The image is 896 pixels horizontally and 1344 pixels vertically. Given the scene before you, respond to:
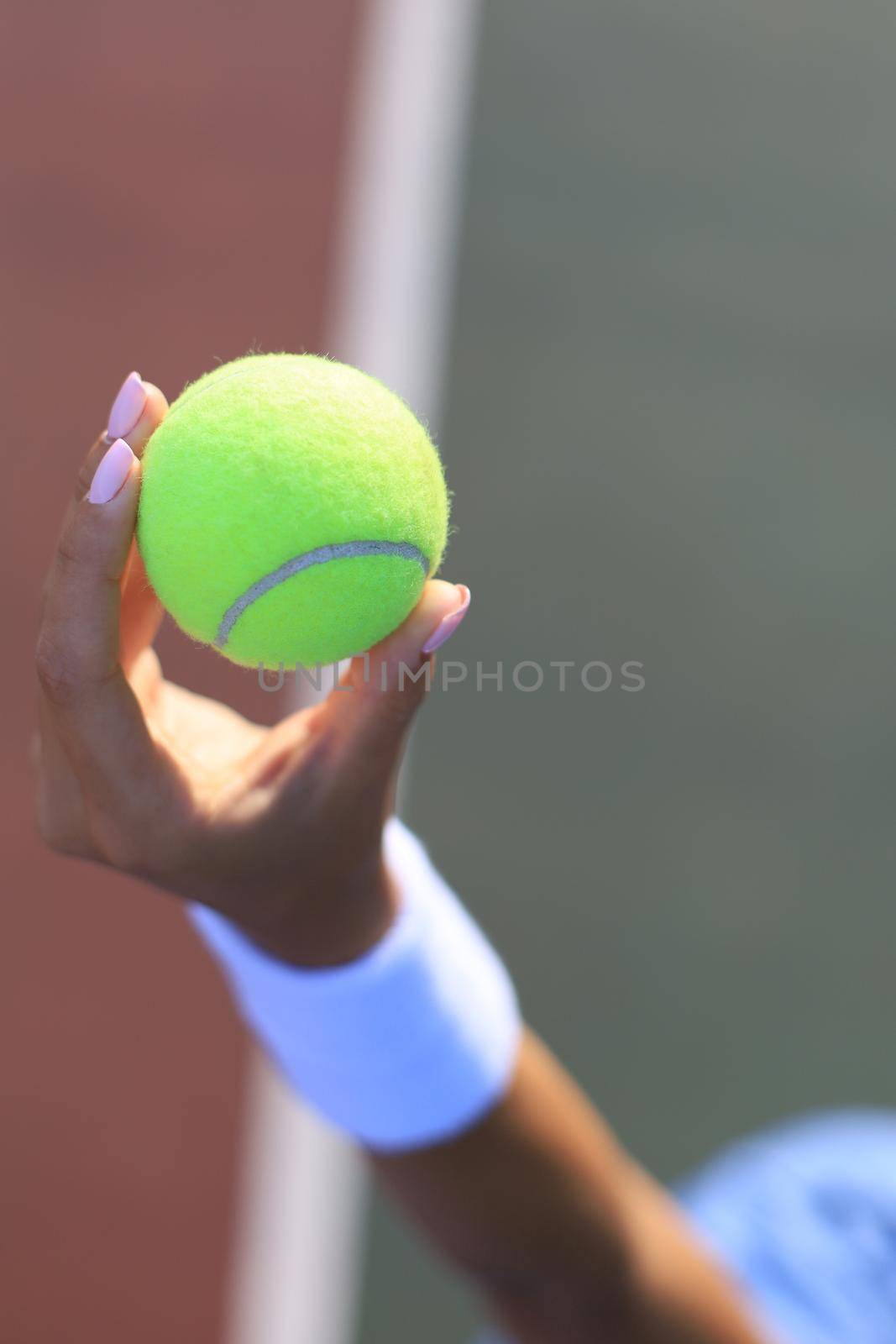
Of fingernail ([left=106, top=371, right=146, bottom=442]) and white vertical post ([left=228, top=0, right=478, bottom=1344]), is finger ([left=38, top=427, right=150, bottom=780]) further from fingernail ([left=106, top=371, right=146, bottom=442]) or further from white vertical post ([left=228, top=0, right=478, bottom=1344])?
white vertical post ([left=228, top=0, right=478, bottom=1344])

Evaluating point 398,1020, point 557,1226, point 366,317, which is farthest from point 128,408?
point 366,317

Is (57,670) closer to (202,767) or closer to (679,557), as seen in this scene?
(202,767)

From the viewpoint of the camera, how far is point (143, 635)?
87 centimetres

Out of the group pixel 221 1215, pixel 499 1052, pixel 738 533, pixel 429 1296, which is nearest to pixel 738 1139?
pixel 429 1296

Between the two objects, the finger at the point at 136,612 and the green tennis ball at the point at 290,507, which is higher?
the green tennis ball at the point at 290,507

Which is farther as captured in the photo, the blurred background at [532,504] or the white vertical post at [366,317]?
the blurred background at [532,504]

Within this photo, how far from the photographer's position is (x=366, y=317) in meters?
3.49

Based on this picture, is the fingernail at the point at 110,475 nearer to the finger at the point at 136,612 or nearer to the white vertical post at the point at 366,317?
the finger at the point at 136,612

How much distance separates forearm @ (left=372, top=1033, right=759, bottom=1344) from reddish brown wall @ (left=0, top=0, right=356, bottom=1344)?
1734 millimetres

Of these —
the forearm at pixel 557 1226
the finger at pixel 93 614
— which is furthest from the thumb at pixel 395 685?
the forearm at pixel 557 1226

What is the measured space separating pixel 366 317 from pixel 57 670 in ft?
9.75

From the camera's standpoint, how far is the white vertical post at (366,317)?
8.25 feet

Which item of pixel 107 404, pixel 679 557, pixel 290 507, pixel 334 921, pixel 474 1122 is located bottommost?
pixel 679 557

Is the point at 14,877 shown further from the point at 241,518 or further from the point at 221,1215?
the point at 241,518
